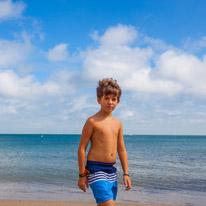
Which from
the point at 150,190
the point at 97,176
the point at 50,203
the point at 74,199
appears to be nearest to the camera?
the point at 97,176

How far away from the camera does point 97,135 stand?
3.28 metres

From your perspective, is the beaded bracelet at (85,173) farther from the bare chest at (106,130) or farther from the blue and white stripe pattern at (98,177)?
the bare chest at (106,130)

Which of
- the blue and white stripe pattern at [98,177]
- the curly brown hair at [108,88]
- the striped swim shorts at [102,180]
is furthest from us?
the curly brown hair at [108,88]

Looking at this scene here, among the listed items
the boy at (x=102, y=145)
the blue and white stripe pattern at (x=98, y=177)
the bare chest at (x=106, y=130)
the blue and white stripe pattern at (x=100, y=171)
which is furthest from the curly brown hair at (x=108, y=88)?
the blue and white stripe pattern at (x=98, y=177)

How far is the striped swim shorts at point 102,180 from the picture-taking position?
3.03 meters

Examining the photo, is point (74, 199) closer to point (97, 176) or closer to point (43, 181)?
point (43, 181)

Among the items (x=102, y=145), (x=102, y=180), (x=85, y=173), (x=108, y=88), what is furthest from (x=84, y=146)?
(x=108, y=88)

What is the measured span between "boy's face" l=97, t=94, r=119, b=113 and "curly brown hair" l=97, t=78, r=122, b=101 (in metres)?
0.04

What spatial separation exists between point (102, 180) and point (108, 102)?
0.99m

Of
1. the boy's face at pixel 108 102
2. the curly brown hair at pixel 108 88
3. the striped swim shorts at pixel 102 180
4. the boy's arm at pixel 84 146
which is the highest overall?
the curly brown hair at pixel 108 88

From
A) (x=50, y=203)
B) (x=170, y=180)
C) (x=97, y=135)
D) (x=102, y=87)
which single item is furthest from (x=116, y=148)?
(x=170, y=180)

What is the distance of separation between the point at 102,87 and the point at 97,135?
2.08ft

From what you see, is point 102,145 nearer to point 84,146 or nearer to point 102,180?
point 84,146

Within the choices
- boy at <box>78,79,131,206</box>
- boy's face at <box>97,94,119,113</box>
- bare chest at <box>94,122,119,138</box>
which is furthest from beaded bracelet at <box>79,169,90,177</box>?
boy's face at <box>97,94,119,113</box>
